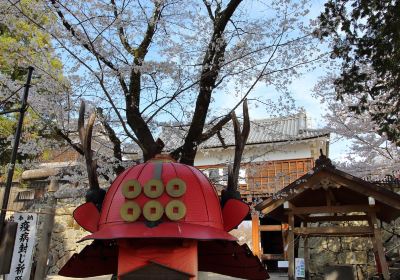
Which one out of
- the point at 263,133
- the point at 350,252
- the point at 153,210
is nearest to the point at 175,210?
the point at 153,210

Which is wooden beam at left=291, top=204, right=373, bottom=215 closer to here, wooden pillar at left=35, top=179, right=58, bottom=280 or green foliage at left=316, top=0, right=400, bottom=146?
green foliage at left=316, top=0, right=400, bottom=146

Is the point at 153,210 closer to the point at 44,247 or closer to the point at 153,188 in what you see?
the point at 153,188

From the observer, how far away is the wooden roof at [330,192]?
24.5 ft

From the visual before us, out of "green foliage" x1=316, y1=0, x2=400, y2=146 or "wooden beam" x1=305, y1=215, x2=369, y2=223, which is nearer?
"green foliage" x1=316, y1=0, x2=400, y2=146

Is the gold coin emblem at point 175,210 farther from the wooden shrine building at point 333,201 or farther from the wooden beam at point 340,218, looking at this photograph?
the wooden beam at point 340,218

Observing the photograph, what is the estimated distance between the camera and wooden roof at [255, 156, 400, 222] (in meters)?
7.47

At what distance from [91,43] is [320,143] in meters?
15.8

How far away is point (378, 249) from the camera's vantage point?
7320 mm

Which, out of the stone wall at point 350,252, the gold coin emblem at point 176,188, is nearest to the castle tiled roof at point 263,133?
the stone wall at point 350,252

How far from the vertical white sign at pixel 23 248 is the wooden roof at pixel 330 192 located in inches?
202

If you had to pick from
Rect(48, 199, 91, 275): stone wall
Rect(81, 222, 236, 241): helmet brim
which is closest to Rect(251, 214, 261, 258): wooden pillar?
Rect(48, 199, 91, 275): stone wall

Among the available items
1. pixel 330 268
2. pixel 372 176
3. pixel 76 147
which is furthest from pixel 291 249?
pixel 372 176

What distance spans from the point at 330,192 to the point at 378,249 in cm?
150

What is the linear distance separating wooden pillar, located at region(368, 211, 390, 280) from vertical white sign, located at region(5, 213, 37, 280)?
724cm
